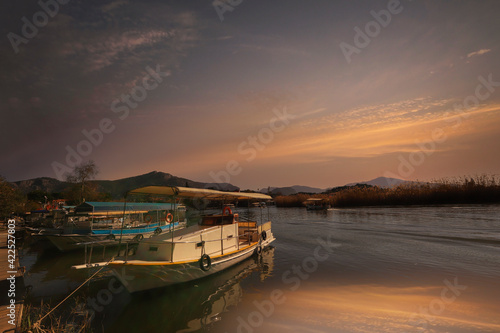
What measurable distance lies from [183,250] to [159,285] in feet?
5.30

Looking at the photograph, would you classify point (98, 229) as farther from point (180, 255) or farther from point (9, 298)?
point (180, 255)

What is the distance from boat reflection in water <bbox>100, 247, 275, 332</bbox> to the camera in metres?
8.56

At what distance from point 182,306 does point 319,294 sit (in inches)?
225

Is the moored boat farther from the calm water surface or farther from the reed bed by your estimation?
the reed bed

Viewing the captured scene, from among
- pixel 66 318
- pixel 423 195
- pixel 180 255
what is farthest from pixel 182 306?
pixel 423 195

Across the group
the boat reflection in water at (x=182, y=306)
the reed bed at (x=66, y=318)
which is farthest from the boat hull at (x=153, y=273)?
the reed bed at (x=66, y=318)

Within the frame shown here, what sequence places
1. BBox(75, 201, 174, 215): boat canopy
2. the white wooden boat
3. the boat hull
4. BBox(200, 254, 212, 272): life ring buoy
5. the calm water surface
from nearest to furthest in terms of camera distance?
the calm water surface
the boat hull
the white wooden boat
BBox(200, 254, 212, 272): life ring buoy
BBox(75, 201, 174, 215): boat canopy

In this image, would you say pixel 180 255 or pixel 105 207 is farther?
pixel 105 207

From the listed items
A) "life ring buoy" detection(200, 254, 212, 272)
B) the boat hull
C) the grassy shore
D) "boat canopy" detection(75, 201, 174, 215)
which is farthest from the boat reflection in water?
the grassy shore

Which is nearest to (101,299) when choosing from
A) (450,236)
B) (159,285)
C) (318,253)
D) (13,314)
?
(159,285)

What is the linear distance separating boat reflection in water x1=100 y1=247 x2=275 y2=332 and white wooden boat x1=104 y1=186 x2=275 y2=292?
532 mm

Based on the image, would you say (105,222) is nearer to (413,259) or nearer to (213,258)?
(213,258)

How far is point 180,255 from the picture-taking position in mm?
11094

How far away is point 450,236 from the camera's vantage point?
22578mm
